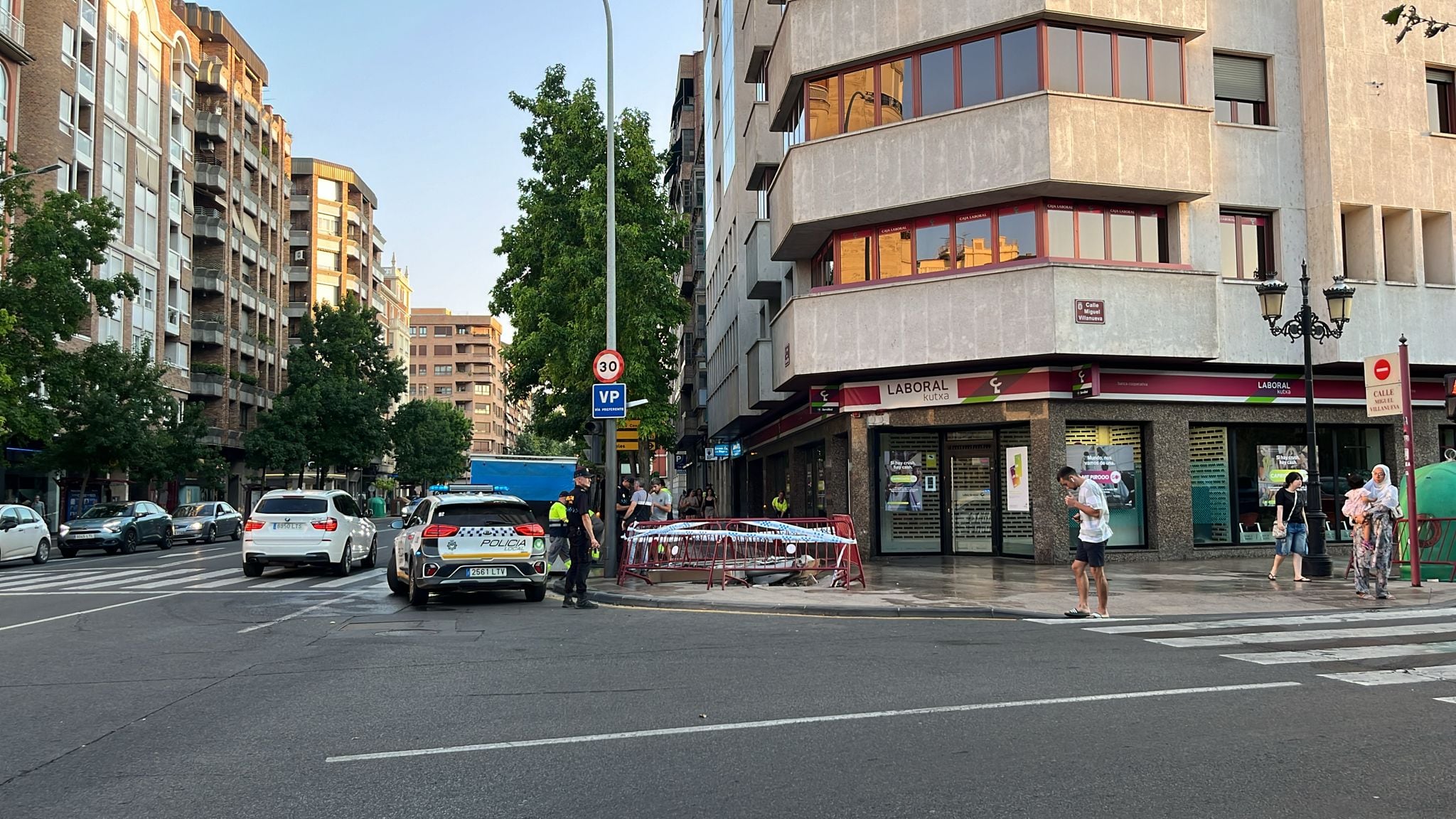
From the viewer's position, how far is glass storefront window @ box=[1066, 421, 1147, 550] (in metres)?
22.6

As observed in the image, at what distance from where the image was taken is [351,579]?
67.1 ft

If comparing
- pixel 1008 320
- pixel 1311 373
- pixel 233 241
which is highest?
pixel 233 241

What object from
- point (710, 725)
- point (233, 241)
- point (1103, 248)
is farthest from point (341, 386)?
point (710, 725)

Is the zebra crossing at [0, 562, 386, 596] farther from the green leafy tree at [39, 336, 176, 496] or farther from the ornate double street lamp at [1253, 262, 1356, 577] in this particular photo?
the green leafy tree at [39, 336, 176, 496]

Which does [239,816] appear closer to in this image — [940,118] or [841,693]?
[841,693]

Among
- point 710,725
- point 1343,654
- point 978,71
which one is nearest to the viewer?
point 710,725

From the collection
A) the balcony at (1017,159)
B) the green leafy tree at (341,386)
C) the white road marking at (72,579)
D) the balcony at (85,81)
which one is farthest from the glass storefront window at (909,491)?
the green leafy tree at (341,386)

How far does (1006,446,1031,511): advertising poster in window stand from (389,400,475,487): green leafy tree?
2139 inches

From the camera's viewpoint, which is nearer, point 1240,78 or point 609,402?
point 609,402

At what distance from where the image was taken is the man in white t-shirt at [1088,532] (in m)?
12.5

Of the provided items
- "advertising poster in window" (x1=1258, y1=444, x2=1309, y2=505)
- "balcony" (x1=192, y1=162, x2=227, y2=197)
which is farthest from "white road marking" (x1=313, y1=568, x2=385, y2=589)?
"balcony" (x1=192, y1=162, x2=227, y2=197)

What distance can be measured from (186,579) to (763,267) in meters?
15.5

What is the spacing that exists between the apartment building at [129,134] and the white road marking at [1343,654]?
44.5 meters

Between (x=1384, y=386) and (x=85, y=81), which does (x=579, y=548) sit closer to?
(x=1384, y=386)
